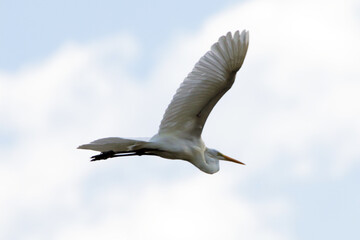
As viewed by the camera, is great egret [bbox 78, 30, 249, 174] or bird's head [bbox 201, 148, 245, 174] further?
bird's head [bbox 201, 148, 245, 174]

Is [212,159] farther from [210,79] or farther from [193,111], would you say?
[210,79]

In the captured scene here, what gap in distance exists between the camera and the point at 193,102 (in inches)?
392

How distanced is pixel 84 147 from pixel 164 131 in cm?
105

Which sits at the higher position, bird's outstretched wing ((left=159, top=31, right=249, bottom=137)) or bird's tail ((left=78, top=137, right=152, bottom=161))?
bird's outstretched wing ((left=159, top=31, right=249, bottom=137))

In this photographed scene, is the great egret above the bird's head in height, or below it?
above

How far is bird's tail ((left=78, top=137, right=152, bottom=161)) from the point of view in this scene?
9898 millimetres

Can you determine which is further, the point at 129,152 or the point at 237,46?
the point at 129,152

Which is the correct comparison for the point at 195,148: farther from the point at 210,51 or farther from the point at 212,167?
the point at 210,51

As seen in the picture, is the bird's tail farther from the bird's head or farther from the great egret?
the bird's head

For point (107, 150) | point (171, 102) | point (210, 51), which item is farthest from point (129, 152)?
point (210, 51)

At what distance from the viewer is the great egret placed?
9750 mm

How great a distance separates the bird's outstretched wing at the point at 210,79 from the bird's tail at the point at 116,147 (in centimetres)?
50

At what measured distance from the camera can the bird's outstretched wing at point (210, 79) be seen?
9.70 meters

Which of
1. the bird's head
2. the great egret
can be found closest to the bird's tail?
the great egret
